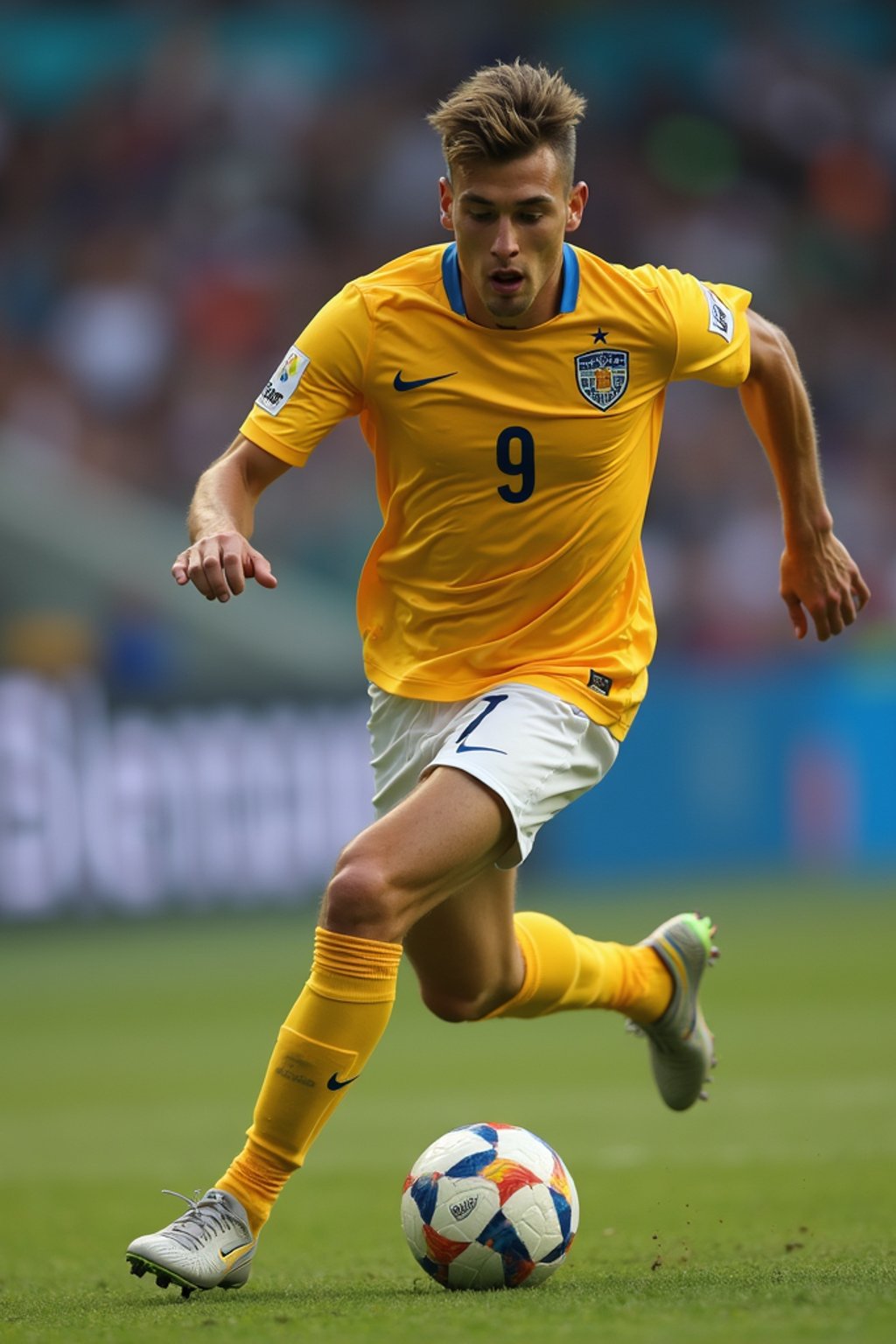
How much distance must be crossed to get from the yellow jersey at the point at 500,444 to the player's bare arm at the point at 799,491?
20cm

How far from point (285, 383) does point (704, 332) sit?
3.27 feet

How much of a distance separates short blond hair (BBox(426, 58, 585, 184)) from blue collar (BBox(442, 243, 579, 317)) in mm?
251

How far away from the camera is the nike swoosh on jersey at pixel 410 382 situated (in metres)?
4.73

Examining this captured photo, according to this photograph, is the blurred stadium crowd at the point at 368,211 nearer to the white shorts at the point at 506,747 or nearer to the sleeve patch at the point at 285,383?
the white shorts at the point at 506,747

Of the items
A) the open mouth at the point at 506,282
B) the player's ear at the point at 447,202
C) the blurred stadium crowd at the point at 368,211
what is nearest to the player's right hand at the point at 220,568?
the open mouth at the point at 506,282

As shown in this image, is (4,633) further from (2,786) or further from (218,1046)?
(218,1046)

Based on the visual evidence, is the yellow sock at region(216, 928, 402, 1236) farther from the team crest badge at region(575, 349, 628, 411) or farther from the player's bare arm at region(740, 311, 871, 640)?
the player's bare arm at region(740, 311, 871, 640)

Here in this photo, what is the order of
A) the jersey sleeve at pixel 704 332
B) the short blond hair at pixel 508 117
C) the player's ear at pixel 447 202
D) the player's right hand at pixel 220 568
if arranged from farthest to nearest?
1. the jersey sleeve at pixel 704 332
2. the player's ear at pixel 447 202
3. the short blond hair at pixel 508 117
4. the player's right hand at pixel 220 568

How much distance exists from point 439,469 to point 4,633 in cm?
1014

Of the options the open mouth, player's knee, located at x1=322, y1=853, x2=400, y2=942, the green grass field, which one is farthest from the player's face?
the green grass field

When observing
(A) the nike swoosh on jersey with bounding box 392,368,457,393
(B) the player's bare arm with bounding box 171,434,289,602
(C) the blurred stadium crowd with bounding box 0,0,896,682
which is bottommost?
(B) the player's bare arm with bounding box 171,434,289,602

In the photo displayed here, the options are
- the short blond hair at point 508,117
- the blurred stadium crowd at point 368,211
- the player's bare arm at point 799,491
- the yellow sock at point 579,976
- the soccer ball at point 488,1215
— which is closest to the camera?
the soccer ball at point 488,1215

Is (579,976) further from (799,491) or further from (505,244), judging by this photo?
Result: (505,244)

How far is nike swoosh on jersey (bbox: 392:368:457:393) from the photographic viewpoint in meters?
4.73
